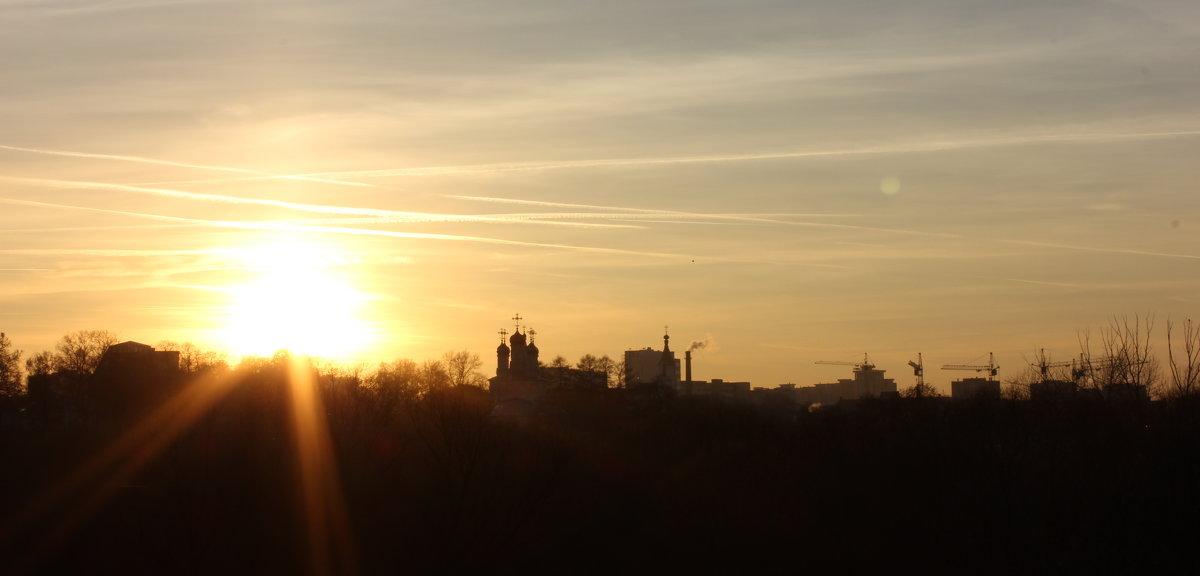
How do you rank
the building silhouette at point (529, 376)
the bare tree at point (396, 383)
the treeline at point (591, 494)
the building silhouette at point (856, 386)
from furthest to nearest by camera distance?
the building silhouette at point (856, 386)
the building silhouette at point (529, 376)
the bare tree at point (396, 383)
the treeline at point (591, 494)

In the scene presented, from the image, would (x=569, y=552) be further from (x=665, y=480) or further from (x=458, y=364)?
(x=458, y=364)

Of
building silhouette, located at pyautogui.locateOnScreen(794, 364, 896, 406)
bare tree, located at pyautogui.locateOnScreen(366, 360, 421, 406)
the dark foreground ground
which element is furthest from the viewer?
building silhouette, located at pyautogui.locateOnScreen(794, 364, 896, 406)

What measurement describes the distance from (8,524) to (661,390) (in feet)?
146

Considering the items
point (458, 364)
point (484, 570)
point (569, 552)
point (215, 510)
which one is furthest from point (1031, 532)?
point (458, 364)

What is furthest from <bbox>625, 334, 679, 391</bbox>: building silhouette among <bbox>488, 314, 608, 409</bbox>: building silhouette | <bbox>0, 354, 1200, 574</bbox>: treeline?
<bbox>0, 354, 1200, 574</bbox>: treeline

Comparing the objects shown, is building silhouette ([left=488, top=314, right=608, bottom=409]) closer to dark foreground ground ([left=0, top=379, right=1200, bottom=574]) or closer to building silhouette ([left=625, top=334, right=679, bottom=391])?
building silhouette ([left=625, top=334, right=679, bottom=391])

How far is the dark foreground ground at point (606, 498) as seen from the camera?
36.4 m

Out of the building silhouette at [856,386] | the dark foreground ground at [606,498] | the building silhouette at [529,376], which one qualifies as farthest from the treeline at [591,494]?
the building silhouette at [856,386]

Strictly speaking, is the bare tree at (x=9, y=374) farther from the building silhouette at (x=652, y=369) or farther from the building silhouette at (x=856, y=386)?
the building silhouette at (x=856, y=386)

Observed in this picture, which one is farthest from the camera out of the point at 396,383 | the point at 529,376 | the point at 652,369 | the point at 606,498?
the point at 652,369

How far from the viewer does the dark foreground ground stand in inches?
1435

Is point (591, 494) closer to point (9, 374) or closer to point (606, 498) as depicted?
point (606, 498)

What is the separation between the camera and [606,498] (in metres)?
43.8

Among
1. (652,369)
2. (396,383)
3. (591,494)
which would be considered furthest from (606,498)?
(652,369)
